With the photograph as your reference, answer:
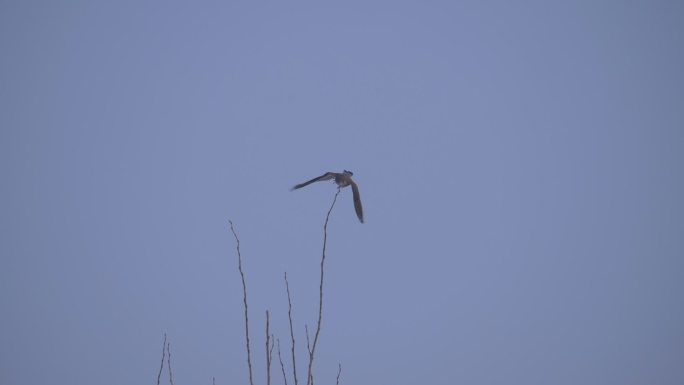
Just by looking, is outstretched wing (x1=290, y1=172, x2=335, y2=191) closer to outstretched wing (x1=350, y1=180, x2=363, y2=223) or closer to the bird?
the bird

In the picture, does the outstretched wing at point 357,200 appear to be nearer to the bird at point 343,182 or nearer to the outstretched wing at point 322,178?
the bird at point 343,182

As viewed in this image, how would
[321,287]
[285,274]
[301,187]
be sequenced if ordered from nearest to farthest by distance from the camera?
[321,287] < [285,274] < [301,187]

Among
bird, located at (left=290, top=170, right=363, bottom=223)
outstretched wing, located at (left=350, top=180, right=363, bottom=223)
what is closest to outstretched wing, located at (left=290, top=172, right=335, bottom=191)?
bird, located at (left=290, top=170, right=363, bottom=223)

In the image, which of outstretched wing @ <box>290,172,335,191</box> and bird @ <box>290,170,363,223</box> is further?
outstretched wing @ <box>290,172,335,191</box>

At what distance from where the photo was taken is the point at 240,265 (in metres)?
3.66

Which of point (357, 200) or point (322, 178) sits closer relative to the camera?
point (322, 178)

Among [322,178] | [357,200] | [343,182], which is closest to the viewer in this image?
[343,182]

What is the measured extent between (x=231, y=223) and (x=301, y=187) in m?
5.35

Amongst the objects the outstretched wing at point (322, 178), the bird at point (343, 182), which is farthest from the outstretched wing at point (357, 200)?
the outstretched wing at point (322, 178)

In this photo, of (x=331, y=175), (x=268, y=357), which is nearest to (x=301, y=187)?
(x=331, y=175)

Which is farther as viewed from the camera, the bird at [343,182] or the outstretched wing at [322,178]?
the outstretched wing at [322,178]

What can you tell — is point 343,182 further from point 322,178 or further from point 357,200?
point 357,200

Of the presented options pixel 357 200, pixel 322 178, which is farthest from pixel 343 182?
pixel 357 200

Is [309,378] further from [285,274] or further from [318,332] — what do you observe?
[285,274]
